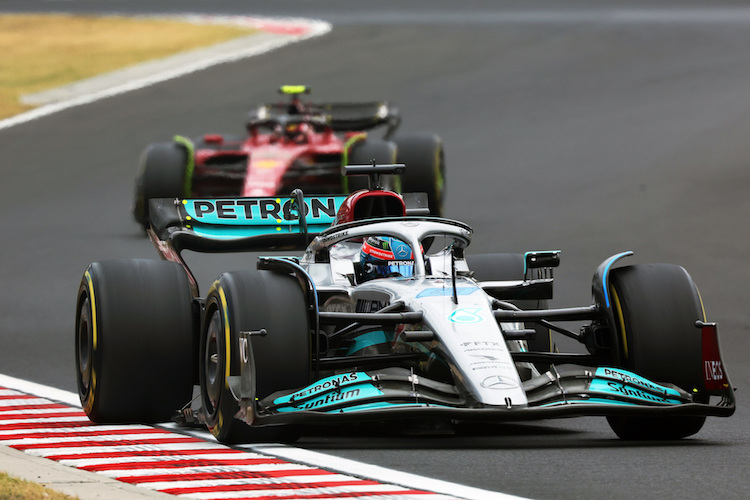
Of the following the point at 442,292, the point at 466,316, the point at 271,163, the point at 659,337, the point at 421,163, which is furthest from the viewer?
the point at 421,163

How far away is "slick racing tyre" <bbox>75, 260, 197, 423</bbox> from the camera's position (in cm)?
950

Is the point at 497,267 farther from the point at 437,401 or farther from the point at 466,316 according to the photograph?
the point at 437,401

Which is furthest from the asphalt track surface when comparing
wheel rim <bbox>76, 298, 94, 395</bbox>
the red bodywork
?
wheel rim <bbox>76, 298, 94, 395</bbox>

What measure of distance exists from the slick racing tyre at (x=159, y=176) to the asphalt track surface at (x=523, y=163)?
71 cm

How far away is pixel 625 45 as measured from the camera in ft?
115

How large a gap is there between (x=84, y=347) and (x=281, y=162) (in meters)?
9.76

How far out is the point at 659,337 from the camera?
360 inches

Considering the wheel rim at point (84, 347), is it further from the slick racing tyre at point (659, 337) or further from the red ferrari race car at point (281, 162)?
the red ferrari race car at point (281, 162)

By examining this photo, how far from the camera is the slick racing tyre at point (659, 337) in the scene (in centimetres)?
909

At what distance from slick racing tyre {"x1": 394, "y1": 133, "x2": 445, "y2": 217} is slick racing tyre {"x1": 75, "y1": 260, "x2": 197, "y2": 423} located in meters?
10.2

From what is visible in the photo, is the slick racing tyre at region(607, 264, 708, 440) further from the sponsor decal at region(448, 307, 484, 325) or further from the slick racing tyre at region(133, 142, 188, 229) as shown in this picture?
the slick racing tyre at region(133, 142, 188, 229)

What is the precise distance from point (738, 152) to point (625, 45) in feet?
39.4

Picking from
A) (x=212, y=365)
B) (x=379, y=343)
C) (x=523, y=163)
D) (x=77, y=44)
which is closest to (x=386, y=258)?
(x=379, y=343)

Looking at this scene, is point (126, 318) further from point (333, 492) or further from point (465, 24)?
point (465, 24)
